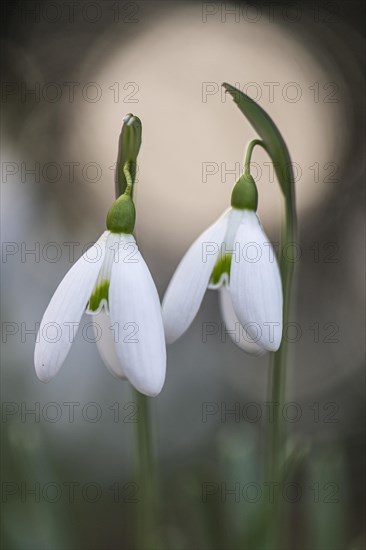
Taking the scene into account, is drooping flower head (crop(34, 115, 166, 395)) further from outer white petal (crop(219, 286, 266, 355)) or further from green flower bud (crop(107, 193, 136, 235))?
outer white petal (crop(219, 286, 266, 355))

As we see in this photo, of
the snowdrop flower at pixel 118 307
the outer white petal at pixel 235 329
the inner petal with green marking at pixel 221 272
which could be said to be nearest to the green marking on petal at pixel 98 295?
the snowdrop flower at pixel 118 307

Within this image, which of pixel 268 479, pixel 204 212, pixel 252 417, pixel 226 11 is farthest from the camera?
pixel 226 11

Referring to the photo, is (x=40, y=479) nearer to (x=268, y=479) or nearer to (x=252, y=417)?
(x=268, y=479)

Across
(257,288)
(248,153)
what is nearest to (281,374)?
(257,288)

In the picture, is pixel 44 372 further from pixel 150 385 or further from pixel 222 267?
pixel 222 267

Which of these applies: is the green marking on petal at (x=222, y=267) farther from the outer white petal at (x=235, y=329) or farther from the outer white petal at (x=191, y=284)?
the outer white petal at (x=235, y=329)

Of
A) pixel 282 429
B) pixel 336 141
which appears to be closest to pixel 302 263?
pixel 336 141

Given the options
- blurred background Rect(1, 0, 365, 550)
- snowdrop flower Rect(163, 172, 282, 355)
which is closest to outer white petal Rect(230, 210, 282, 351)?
snowdrop flower Rect(163, 172, 282, 355)
